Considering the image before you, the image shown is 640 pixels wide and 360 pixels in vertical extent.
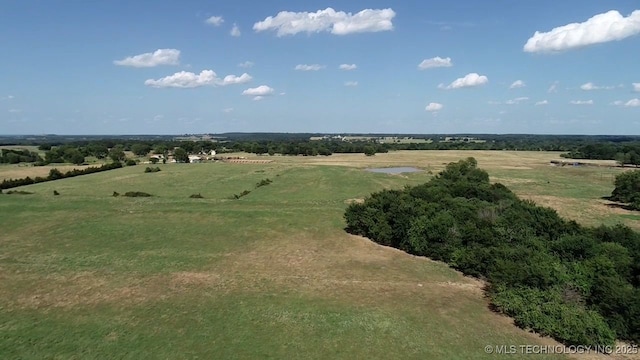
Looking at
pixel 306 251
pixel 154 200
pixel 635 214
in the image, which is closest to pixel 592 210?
pixel 635 214

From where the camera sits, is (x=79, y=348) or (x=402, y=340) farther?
(x=402, y=340)

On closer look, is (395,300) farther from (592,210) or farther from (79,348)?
(592,210)

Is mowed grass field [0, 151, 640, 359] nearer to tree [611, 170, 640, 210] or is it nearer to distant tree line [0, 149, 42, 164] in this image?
tree [611, 170, 640, 210]

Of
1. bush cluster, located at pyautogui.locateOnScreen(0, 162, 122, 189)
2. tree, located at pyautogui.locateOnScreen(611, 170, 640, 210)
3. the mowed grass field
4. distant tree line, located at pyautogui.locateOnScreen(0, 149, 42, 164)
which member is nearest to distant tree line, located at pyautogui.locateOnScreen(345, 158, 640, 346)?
the mowed grass field

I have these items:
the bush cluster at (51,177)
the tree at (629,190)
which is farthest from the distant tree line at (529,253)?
the bush cluster at (51,177)

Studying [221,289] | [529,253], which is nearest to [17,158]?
[221,289]

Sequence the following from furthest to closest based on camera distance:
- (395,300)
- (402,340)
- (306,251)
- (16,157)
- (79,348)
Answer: (16,157) → (306,251) → (395,300) → (402,340) → (79,348)
